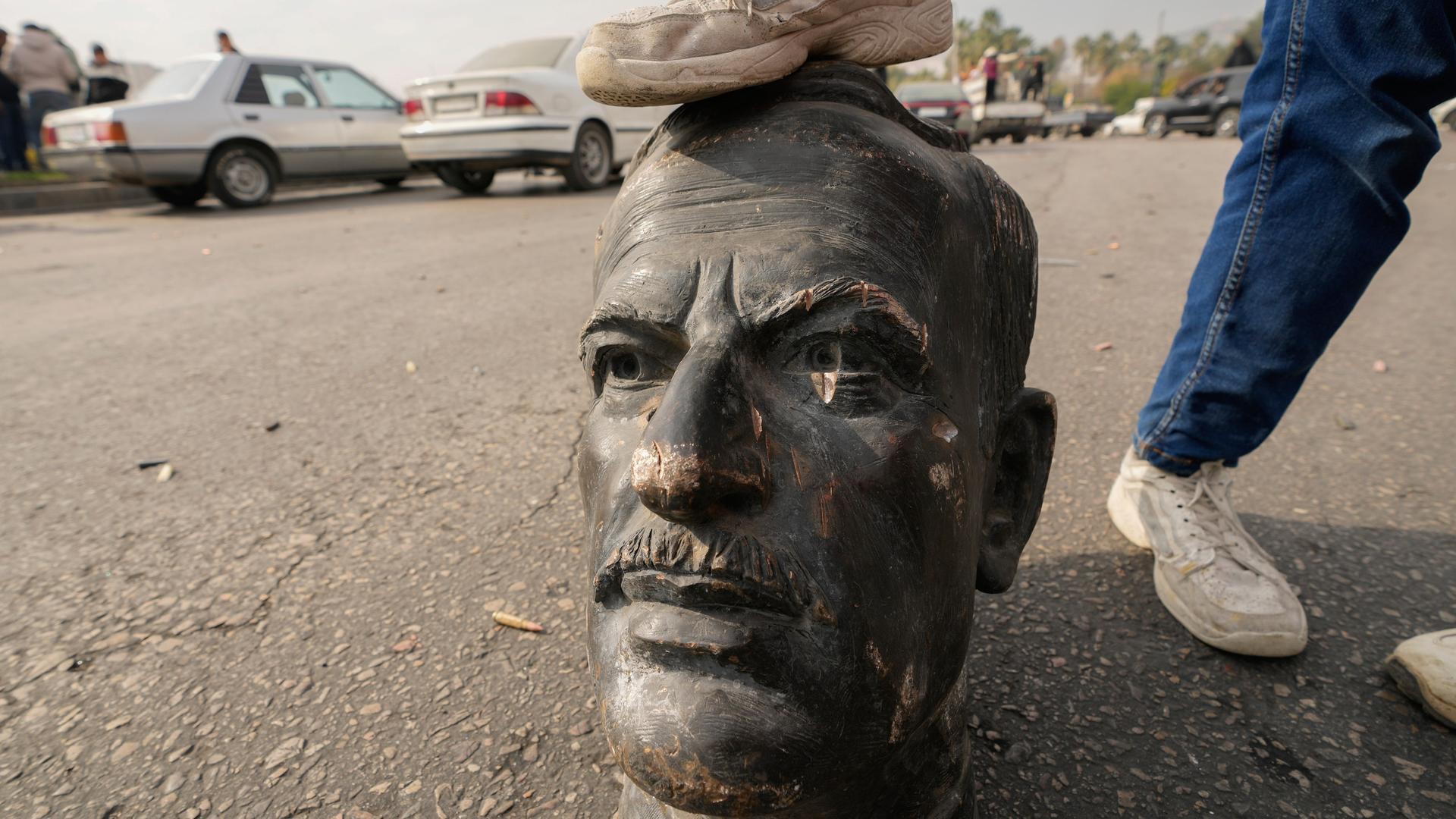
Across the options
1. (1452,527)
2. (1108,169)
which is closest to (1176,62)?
(1108,169)

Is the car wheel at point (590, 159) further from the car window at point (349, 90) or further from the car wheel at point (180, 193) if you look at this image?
the car wheel at point (180, 193)

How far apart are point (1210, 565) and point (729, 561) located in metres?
1.48

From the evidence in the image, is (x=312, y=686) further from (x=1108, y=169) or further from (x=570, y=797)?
(x=1108, y=169)

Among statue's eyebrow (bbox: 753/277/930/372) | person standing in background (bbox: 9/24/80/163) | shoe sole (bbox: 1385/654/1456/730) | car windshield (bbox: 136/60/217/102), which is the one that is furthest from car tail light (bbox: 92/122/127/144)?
shoe sole (bbox: 1385/654/1456/730)

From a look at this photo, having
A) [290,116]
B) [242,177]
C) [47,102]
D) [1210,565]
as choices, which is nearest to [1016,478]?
[1210,565]

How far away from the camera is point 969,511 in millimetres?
1320

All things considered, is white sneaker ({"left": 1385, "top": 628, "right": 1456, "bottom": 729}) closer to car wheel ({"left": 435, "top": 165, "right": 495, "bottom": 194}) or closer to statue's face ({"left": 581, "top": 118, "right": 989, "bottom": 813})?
statue's face ({"left": 581, "top": 118, "right": 989, "bottom": 813})

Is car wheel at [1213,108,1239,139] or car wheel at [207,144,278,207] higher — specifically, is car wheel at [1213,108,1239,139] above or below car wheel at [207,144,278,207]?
below

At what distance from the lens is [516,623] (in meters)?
2.17

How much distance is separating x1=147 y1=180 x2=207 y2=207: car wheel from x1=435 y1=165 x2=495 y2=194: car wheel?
269cm

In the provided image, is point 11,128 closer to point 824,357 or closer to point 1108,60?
point 824,357

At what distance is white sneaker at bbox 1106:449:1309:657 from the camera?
1937mm

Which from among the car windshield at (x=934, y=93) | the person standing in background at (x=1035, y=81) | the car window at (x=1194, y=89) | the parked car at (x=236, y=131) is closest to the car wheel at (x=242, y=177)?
the parked car at (x=236, y=131)

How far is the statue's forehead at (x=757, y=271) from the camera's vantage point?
124 cm
